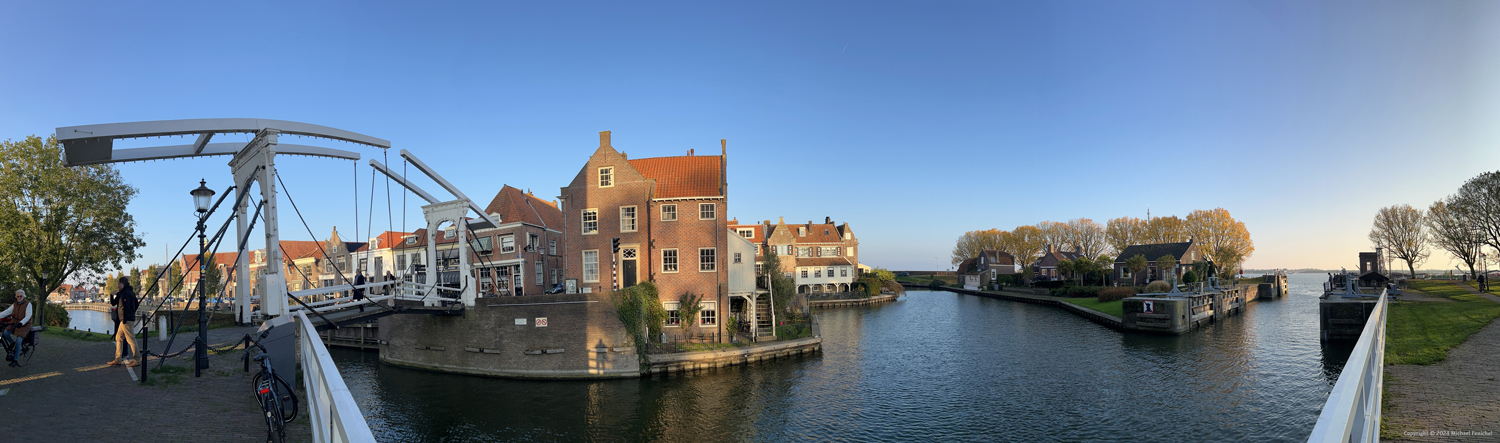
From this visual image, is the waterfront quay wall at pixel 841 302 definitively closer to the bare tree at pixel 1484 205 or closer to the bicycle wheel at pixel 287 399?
the bare tree at pixel 1484 205

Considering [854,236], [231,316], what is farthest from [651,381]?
[854,236]

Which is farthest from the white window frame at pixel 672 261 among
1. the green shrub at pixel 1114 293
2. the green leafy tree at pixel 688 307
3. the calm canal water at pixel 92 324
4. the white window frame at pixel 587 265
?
the green shrub at pixel 1114 293

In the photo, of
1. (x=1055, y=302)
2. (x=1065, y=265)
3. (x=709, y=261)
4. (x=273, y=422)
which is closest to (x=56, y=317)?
(x=709, y=261)

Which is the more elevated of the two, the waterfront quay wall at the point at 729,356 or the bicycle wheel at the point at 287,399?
the bicycle wheel at the point at 287,399

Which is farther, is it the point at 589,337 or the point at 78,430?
the point at 589,337

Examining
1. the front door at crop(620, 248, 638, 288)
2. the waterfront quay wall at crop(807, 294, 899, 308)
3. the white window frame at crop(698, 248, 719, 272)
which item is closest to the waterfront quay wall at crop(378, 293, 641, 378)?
the front door at crop(620, 248, 638, 288)

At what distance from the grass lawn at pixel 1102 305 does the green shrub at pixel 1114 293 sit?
2.24 feet

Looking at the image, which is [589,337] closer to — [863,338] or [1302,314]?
[863,338]

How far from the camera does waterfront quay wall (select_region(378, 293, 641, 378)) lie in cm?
2548

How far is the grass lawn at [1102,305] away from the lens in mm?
49375

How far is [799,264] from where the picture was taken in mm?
77812

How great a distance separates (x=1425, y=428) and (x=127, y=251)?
46782 mm

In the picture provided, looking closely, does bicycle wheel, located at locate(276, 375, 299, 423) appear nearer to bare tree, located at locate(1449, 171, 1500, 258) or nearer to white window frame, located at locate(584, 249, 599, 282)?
white window frame, located at locate(584, 249, 599, 282)

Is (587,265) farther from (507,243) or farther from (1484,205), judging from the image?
(1484,205)
